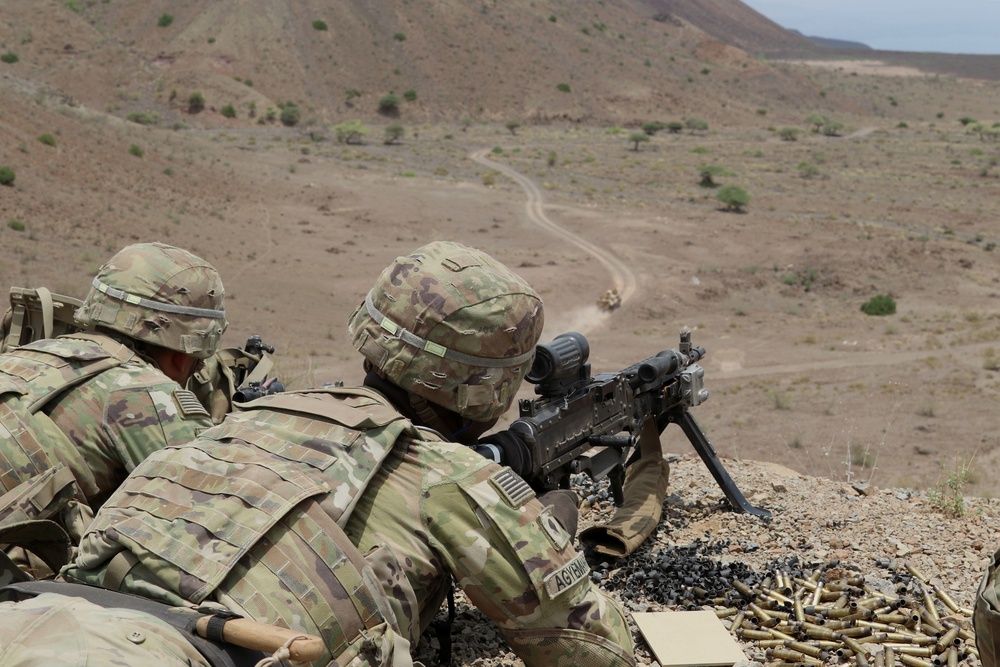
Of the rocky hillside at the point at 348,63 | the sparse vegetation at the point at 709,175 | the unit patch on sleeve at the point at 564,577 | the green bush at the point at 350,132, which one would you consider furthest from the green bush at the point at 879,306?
the rocky hillside at the point at 348,63

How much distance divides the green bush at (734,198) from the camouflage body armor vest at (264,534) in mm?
33673

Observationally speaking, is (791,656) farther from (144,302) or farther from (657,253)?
(657,253)

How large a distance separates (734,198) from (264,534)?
1341 inches

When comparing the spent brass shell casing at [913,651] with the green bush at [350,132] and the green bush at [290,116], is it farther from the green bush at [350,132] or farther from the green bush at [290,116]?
the green bush at [290,116]

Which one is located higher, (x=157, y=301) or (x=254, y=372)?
(x=157, y=301)

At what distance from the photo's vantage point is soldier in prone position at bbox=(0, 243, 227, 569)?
11.4ft

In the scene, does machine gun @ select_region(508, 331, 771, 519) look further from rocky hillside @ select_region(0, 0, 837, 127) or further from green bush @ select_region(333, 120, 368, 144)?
rocky hillside @ select_region(0, 0, 837, 127)

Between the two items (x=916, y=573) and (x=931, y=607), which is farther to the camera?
(x=916, y=573)

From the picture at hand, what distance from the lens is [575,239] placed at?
96.8 feet

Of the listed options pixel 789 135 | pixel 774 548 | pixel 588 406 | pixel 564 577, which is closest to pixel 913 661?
pixel 774 548

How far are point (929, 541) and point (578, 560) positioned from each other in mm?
4007

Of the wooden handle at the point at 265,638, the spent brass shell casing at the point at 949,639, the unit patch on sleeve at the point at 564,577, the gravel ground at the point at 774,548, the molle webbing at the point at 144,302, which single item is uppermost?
the molle webbing at the point at 144,302

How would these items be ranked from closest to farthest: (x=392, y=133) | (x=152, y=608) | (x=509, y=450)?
1. (x=152, y=608)
2. (x=509, y=450)
3. (x=392, y=133)

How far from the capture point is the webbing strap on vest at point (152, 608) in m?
1.98
